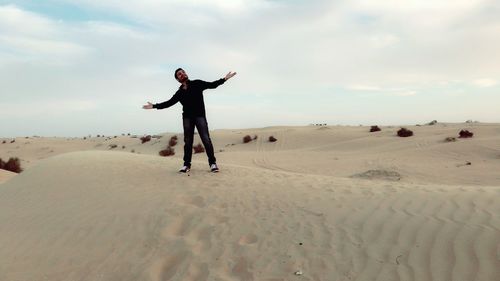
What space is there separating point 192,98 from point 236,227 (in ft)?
10.2

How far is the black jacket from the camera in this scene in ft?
24.3

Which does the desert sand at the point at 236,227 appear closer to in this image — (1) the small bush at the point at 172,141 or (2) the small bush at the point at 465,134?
(2) the small bush at the point at 465,134

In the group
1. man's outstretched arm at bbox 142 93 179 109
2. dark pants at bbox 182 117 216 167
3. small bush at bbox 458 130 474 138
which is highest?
man's outstretched arm at bbox 142 93 179 109

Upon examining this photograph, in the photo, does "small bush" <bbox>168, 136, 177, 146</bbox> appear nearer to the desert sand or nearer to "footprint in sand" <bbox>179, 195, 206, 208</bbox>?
the desert sand

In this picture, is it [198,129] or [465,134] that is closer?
[198,129]

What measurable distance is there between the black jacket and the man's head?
0.33ft

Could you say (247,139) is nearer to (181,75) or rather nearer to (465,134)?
(465,134)

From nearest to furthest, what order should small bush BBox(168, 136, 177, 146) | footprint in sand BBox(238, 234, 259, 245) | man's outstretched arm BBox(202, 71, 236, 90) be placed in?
1. footprint in sand BBox(238, 234, 259, 245)
2. man's outstretched arm BBox(202, 71, 236, 90)
3. small bush BBox(168, 136, 177, 146)

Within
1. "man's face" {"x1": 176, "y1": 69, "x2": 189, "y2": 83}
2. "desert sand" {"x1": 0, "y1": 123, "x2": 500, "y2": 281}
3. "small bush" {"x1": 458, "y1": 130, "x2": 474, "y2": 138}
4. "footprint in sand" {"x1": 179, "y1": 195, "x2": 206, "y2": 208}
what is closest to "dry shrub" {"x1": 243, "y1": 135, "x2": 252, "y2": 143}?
"small bush" {"x1": 458, "y1": 130, "x2": 474, "y2": 138}

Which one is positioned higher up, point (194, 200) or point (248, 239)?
point (194, 200)

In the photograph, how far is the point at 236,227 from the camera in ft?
16.4

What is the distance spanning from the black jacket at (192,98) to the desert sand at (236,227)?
113 centimetres

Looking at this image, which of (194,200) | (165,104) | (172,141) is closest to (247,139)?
(172,141)

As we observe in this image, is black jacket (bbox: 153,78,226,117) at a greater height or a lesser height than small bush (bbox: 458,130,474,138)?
greater
